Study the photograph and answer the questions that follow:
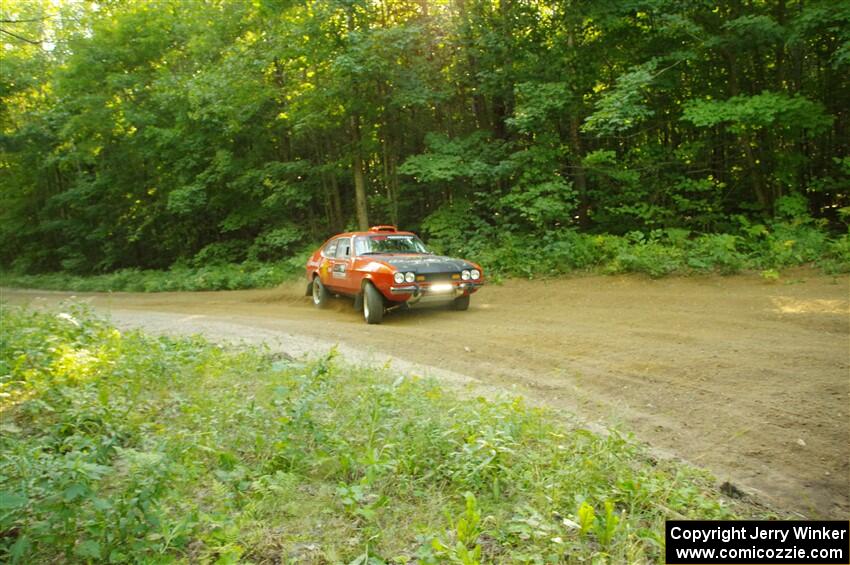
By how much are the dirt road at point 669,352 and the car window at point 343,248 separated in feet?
Result: 3.92

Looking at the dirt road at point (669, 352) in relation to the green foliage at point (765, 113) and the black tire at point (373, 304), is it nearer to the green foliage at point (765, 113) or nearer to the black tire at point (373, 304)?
the black tire at point (373, 304)

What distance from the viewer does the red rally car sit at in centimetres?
929

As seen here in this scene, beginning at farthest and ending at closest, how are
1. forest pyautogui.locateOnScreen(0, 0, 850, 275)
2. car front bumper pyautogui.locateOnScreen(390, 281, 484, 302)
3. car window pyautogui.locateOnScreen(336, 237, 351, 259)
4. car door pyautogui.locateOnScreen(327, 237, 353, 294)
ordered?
forest pyautogui.locateOnScreen(0, 0, 850, 275) → car window pyautogui.locateOnScreen(336, 237, 351, 259) → car door pyautogui.locateOnScreen(327, 237, 353, 294) → car front bumper pyautogui.locateOnScreen(390, 281, 484, 302)

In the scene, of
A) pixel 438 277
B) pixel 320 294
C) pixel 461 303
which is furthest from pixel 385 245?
pixel 320 294

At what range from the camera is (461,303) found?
409 inches

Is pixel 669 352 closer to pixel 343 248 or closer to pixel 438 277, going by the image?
pixel 438 277

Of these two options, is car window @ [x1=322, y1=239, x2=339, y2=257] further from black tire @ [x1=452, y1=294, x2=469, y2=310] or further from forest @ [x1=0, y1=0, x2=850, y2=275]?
forest @ [x1=0, y1=0, x2=850, y2=275]

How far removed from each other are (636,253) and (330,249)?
22.7 feet

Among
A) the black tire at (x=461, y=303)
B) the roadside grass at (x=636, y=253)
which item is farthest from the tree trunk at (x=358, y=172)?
the black tire at (x=461, y=303)

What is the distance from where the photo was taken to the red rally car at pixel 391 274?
9289 mm

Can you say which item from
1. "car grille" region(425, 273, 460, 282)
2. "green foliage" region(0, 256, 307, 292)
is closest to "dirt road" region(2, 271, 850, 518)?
"car grille" region(425, 273, 460, 282)

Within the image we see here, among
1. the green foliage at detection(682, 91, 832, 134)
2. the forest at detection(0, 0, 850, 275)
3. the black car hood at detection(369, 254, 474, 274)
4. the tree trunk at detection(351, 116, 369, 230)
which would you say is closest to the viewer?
the black car hood at detection(369, 254, 474, 274)

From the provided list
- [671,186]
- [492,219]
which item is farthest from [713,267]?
[492,219]

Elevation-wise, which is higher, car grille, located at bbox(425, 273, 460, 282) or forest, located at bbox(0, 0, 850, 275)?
forest, located at bbox(0, 0, 850, 275)
